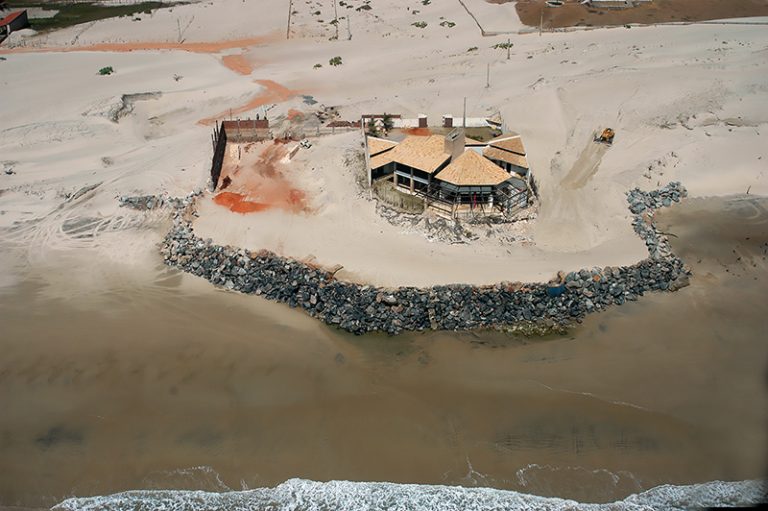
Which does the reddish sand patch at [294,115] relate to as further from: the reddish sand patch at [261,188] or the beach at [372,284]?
the reddish sand patch at [261,188]

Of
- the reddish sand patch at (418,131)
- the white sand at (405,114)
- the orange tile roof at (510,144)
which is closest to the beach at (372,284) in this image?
the white sand at (405,114)

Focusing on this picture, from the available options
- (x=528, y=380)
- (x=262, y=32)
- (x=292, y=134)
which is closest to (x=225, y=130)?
(x=292, y=134)

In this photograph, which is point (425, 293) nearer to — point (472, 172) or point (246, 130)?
point (472, 172)

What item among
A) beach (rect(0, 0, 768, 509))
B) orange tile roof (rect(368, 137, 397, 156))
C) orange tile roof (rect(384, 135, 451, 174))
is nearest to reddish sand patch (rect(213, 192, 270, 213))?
beach (rect(0, 0, 768, 509))

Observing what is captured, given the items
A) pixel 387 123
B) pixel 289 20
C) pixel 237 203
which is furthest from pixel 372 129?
pixel 289 20

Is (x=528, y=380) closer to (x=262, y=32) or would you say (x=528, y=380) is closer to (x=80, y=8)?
(x=262, y=32)
